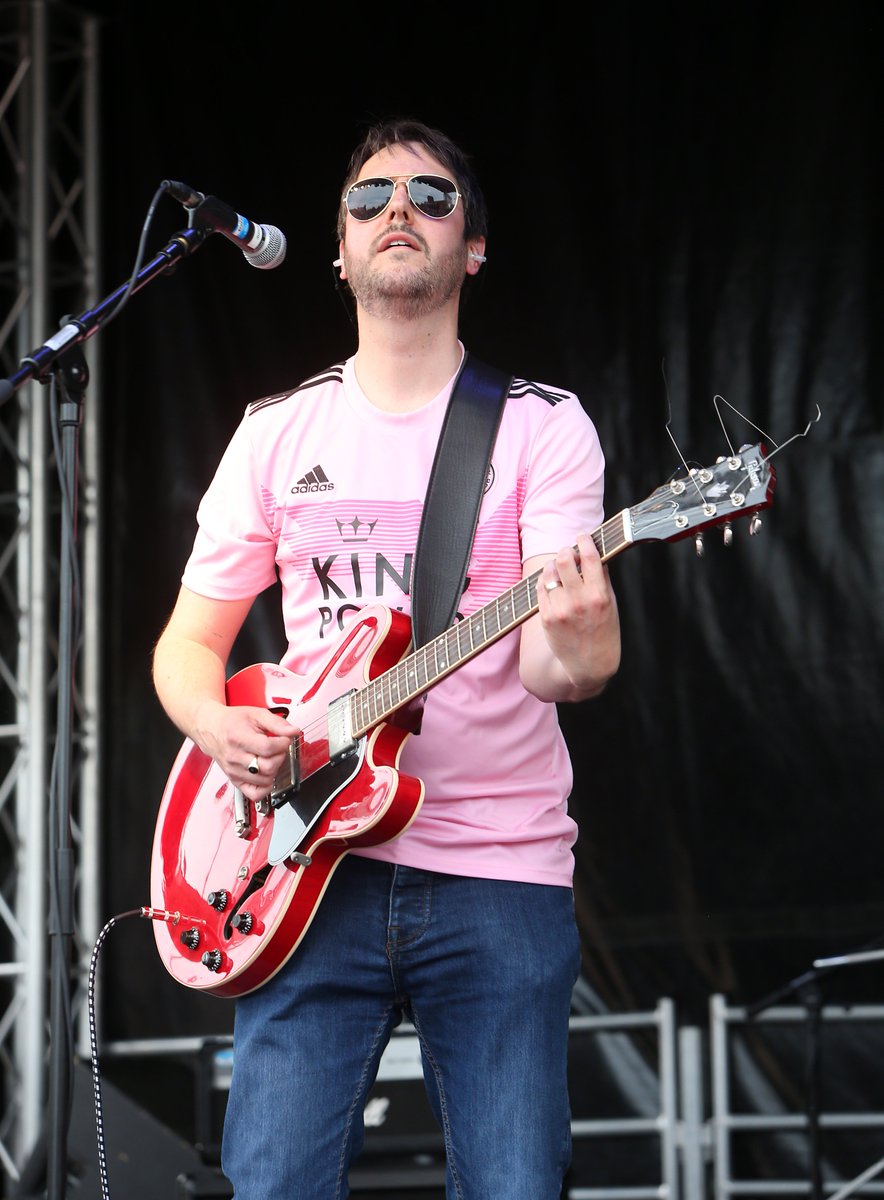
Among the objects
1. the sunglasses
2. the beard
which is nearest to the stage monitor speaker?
A: the beard

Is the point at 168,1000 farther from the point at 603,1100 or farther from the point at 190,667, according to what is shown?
the point at 190,667

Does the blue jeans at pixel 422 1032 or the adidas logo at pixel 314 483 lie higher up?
the adidas logo at pixel 314 483

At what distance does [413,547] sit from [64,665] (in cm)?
59

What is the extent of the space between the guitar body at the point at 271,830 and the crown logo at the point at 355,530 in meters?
0.14

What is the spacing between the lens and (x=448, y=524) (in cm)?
251

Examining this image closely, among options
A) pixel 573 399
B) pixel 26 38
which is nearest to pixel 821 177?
pixel 573 399

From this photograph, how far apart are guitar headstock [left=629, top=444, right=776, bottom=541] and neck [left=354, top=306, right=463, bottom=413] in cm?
60

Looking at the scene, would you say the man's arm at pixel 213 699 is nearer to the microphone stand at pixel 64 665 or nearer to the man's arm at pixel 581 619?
the microphone stand at pixel 64 665

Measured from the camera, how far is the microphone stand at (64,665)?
94.8 inches

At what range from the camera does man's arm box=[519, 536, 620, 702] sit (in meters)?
2.20

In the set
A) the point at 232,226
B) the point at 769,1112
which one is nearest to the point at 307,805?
the point at 232,226

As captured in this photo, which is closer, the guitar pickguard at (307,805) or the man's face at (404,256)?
the guitar pickguard at (307,805)

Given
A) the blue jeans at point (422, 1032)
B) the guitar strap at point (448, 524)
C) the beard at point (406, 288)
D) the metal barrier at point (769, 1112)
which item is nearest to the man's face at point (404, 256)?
the beard at point (406, 288)

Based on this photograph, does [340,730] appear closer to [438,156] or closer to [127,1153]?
[438,156]
